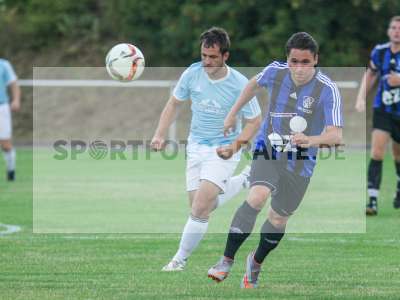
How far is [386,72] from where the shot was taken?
12336 mm

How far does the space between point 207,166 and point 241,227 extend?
1.15 m

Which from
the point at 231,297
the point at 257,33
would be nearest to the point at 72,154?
the point at 257,33

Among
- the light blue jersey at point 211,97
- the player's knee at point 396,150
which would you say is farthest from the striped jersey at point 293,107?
the player's knee at point 396,150

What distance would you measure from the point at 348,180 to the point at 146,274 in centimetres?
972

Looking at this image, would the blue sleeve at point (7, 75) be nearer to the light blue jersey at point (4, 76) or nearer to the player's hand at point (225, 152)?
the light blue jersey at point (4, 76)

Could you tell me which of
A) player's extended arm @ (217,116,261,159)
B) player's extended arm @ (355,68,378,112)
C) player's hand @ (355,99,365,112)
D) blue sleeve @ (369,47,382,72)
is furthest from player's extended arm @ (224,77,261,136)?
blue sleeve @ (369,47,382,72)

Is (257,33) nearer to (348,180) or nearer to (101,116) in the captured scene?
(101,116)

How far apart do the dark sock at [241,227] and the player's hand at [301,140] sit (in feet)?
2.31

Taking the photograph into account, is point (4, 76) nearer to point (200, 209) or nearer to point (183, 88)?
point (183, 88)

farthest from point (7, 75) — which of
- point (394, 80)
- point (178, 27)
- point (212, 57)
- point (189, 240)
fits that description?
point (178, 27)

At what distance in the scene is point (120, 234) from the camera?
35.5ft

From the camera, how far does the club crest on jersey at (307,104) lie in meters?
7.72

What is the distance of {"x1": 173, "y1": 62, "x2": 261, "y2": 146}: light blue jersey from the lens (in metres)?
8.84

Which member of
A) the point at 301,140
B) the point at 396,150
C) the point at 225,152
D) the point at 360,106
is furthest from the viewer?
the point at 396,150
